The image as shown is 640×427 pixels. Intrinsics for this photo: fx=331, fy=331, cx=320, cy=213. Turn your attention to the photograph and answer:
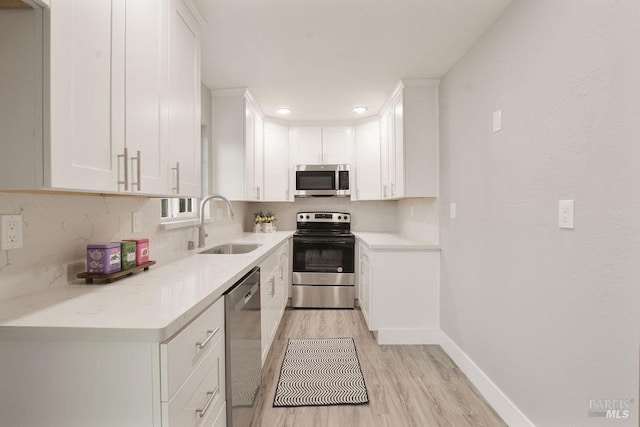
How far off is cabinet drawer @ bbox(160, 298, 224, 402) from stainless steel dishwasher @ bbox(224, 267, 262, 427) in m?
0.12

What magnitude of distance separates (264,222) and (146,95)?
2.97 m

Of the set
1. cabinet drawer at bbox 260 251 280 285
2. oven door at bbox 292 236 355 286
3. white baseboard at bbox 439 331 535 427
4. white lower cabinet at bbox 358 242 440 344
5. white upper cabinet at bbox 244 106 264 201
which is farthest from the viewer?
oven door at bbox 292 236 355 286

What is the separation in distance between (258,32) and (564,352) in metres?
2.36

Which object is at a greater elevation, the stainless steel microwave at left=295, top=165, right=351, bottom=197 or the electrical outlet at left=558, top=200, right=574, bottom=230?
the stainless steel microwave at left=295, top=165, right=351, bottom=197

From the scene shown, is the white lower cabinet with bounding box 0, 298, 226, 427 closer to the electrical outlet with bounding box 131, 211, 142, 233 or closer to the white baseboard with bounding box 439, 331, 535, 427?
the electrical outlet with bounding box 131, 211, 142, 233

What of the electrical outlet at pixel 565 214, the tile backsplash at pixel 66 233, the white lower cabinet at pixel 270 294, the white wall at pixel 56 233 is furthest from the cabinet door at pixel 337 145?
the electrical outlet at pixel 565 214

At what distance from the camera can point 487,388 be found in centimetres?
206

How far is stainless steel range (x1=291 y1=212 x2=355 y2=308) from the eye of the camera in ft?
12.8

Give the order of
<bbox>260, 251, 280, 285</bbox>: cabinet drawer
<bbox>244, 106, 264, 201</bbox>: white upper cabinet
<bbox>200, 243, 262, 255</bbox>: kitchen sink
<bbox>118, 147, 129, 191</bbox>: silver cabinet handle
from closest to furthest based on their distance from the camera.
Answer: <bbox>118, 147, 129, 191</bbox>: silver cabinet handle < <bbox>260, 251, 280, 285</bbox>: cabinet drawer < <bbox>200, 243, 262, 255</bbox>: kitchen sink < <bbox>244, 106, 264, 201</bbox>: white upper cabinet

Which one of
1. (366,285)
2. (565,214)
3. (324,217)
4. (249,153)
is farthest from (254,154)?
(565,214)

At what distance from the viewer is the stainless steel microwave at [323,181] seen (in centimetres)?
423

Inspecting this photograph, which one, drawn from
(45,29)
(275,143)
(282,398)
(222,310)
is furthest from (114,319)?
(275,143)

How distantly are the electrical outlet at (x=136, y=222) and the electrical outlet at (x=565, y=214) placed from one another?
2.07 meters

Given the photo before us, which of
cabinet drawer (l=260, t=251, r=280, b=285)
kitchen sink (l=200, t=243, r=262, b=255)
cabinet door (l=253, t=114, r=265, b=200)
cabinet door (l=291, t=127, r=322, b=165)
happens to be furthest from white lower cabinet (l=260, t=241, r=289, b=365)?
cabinet door (l=291, t=127, r=322, b=165)
